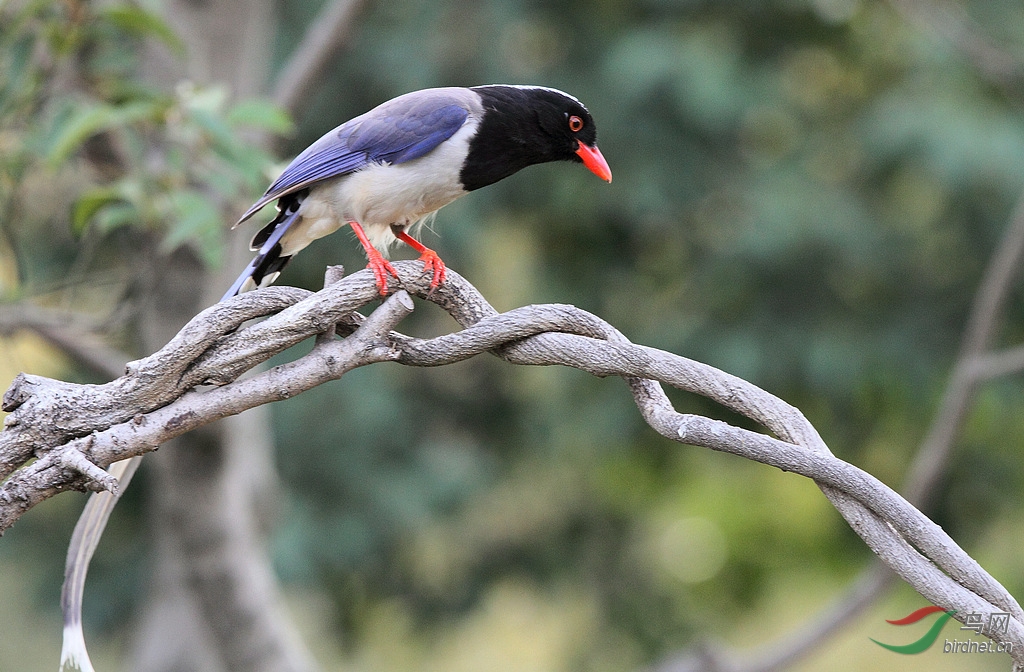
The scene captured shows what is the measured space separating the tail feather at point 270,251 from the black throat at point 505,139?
0.36 m

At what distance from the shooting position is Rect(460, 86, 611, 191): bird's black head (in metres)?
2.34

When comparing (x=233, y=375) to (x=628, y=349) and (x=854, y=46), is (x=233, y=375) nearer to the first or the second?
(x=628, y=349)

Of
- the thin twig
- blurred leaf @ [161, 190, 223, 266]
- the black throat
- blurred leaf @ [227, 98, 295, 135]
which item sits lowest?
the black throat

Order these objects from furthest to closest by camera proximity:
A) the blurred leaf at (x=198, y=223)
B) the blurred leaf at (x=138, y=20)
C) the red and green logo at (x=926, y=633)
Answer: the blurred leaf at (x=138, y=20)
the blurred leaf at (x=198, y=223)
the red and green logo at (x=926, y=633)

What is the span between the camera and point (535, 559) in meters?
7.40

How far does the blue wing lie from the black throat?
7 centimetres

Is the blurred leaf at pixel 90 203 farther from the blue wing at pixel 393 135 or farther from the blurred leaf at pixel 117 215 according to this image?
the blue wing at pixel 393 135

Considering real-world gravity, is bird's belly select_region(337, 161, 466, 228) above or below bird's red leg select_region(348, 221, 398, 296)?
above

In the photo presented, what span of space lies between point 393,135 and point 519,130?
0.93 feet

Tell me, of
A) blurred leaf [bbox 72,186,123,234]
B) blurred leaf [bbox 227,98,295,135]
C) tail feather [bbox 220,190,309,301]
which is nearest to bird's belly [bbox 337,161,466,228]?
tail feather [bbox 220,190,309,301]

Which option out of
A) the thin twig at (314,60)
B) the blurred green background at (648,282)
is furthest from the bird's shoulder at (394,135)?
the blurred green background at (648,282)

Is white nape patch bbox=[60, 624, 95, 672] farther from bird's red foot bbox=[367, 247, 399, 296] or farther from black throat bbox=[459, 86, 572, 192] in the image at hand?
black throat bbox=[459, 86, 572, 192]

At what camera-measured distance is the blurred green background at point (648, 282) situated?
19.1ft

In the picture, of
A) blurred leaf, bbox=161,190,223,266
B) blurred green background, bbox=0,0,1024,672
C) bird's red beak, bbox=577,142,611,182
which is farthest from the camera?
blurred green background, bbox=0,0,1024,672
